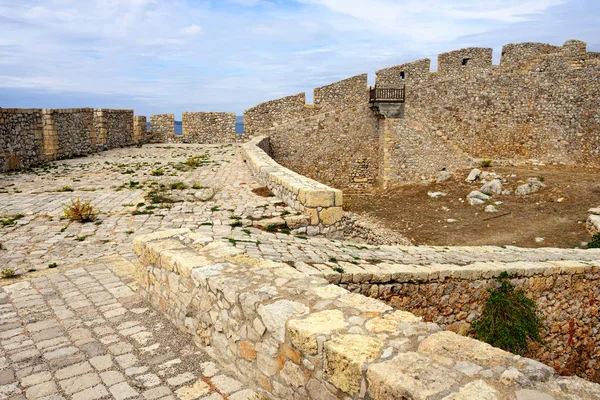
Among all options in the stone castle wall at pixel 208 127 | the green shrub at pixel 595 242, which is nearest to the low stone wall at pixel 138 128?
the stone castle wall at pixel 208 127

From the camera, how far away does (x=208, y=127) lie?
21.5 meters

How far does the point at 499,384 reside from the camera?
2.17 m

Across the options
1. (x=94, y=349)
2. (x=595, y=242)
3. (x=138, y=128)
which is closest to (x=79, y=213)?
(x=94, y=349)

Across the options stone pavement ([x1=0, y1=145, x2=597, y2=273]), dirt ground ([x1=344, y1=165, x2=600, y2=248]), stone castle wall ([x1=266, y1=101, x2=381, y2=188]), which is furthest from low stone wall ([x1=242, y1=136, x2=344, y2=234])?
stone castle wall ([x1=266, y1=101, x2=381, y2=188])

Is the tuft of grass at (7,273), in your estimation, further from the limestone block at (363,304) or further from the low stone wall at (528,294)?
the limestone block at (363,304)

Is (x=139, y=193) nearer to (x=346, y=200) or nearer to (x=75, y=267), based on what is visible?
(x=75, y=267)

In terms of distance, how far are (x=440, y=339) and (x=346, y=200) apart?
15557 mm

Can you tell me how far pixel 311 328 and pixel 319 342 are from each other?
148mm

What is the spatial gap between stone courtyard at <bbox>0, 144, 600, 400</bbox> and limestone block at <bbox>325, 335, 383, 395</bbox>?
83cm

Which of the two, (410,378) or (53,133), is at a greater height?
(53,133)

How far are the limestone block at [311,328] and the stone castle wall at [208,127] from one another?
19447 millimetres

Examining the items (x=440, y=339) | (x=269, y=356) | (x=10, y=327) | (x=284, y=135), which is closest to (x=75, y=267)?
(x=10, y=327)

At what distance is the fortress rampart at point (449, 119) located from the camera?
19.7 m

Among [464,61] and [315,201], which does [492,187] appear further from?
[315,201]
